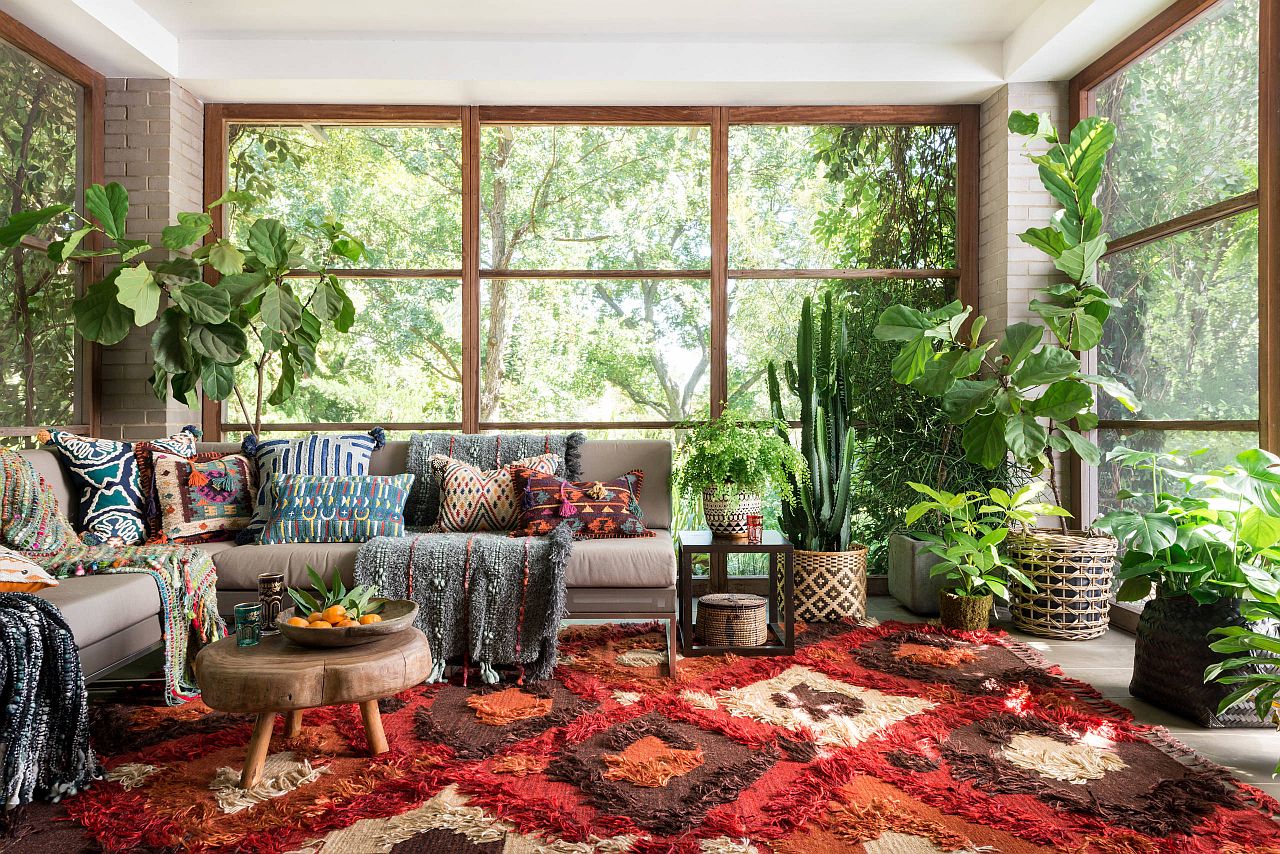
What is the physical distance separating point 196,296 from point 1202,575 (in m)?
4.08

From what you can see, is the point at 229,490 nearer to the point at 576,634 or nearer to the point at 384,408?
the point at 384,408

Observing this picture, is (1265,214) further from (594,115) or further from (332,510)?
(332,510)

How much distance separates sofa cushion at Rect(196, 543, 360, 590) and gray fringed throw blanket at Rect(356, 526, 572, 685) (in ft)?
0.34

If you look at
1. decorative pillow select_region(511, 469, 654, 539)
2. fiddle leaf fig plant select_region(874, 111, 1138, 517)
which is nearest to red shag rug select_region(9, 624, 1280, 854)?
decorative pillow select_region(511, 469, 654, 539)

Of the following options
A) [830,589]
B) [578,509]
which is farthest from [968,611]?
[578,509]

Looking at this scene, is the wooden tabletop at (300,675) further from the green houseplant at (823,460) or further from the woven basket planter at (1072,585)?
the woven basket planter at (1072,585)

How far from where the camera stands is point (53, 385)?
4051 millimetres

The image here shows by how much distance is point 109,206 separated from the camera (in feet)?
12.4

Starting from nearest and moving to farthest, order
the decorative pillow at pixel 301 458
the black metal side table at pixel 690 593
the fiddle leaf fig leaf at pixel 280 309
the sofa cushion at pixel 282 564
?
the sofa cushion at pixel 282 564 → the black metal side table at pixel 690 593 → the decorative pillow at pixel 301 458 → the fiddle leaf fig leaf at pixel 280 309

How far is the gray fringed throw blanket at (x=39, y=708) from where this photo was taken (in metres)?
2.13

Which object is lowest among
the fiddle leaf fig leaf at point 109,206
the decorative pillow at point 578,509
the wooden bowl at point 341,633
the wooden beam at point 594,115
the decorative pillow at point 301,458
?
the wooden bowl at point 341,633

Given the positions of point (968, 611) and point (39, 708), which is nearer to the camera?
point (39, 708)

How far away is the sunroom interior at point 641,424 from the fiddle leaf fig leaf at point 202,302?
19mm

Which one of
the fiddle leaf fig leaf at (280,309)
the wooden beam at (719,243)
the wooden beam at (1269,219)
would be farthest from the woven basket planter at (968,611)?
the fiddle leaf fig leaf at (280,309)
